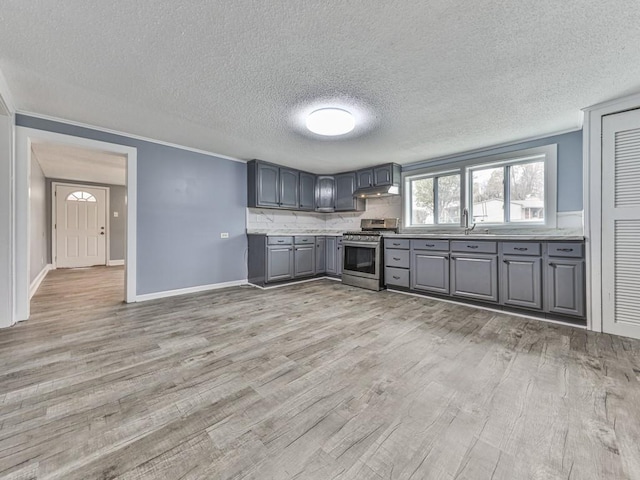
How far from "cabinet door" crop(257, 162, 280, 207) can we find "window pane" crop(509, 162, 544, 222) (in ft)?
12.4

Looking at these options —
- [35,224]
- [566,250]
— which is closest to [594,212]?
[566,250]

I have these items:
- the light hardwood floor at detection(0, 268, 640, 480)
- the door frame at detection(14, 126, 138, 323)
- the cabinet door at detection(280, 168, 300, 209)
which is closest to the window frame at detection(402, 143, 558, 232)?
the light hardwood floor at detection(0, 268, 640, 480)

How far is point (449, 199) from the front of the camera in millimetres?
4480

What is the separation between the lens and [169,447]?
1216 mm

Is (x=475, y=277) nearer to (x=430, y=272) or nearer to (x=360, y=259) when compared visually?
(x=430, y=272)

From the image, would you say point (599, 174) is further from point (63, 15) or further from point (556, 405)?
A: point (63, 15)

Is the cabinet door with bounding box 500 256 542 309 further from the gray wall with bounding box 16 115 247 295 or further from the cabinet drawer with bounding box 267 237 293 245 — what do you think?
the gray wall with bounding box 16 115 247 295

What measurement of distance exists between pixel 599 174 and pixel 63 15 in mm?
4543

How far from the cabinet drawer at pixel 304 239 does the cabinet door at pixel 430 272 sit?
6.44ft

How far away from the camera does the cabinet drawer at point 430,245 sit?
3.77 metres

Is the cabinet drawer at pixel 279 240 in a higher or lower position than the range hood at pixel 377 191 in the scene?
lower

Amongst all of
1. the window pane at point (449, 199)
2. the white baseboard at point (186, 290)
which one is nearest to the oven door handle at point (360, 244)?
the window pane at point (449, 199)

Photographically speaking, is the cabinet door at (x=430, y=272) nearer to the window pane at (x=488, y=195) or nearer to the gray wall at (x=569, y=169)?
the window pane at (x=488, y=195)

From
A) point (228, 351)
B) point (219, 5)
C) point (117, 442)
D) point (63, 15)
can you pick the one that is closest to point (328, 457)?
point (117, 442)
